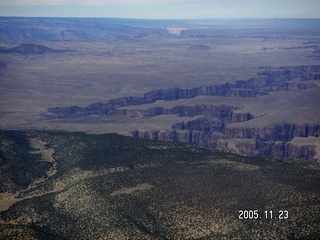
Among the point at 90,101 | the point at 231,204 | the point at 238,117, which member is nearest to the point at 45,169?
the point at 231,204

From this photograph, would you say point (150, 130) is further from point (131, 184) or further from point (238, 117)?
point (131, 184)

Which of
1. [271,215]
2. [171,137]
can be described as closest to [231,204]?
[271,215]

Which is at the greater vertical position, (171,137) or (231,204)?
(231,204)

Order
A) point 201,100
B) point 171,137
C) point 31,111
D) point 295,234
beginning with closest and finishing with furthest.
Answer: point 295,234 < point 171,137 < point 31,111 < point 201,100

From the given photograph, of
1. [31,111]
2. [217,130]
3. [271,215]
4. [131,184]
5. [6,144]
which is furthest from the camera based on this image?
[31,111]

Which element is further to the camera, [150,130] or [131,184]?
[150,130]

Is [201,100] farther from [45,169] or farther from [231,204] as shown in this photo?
[231,204]

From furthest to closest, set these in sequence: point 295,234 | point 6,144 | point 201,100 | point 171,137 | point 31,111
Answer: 1. point 201,100
2. point 31,111
3. point 171,137
4. point 6,144
5. point 295,234

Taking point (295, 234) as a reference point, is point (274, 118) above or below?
below

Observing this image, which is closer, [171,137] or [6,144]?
[6,144]
